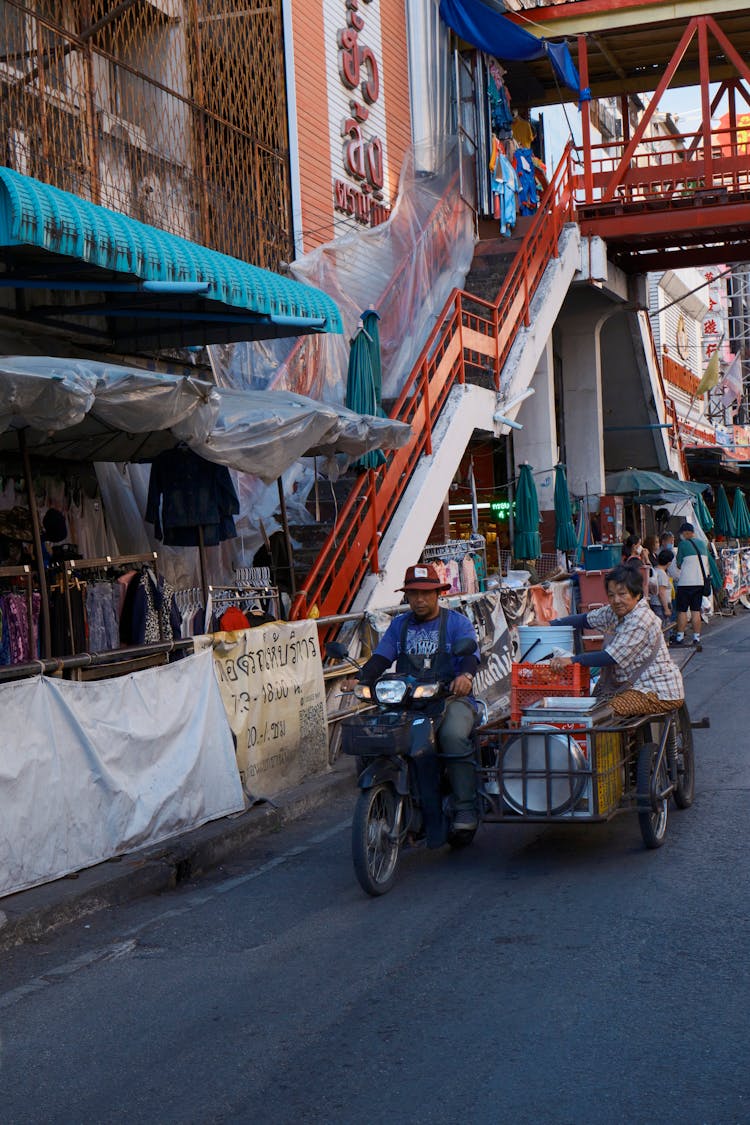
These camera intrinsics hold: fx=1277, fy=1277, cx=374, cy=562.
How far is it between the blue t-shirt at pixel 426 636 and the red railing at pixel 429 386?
4084 millimetres

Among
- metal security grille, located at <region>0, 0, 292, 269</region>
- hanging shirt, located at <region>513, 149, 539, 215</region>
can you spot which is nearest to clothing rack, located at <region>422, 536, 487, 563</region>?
metal security grille, located at <region>0, 0, 292, 269</region>

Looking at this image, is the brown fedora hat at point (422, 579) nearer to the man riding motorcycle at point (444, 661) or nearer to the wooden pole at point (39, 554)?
the man riding motorcycle at point (444, 661)

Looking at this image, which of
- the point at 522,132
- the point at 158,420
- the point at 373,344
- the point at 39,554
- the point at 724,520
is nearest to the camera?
the point at 39,554

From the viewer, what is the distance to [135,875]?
7.28 m

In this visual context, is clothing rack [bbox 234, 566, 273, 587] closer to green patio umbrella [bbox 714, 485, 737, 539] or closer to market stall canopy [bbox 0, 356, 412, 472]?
market stall canopy [bbox 0, 356, 412, 472]

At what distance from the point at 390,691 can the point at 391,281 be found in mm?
12380

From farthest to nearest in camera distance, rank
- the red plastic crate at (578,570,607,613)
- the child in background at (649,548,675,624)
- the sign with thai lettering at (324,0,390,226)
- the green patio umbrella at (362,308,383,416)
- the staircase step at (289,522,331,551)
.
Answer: the child in background at (649,548,675,624) → the sign with thai lettering at (324,0,390,226) → the red plastic crate at (578,570,607,613) → the staircase step at (289,522,331,551) → the green patio umbrella at (362,308,383,416)

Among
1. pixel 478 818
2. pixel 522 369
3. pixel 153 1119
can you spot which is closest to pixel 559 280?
pixel 522 369

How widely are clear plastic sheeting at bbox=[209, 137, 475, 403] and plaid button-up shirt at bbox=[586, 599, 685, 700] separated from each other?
7532 mm

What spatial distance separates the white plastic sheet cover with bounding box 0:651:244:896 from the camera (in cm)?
693

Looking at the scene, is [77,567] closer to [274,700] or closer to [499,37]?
[274,700]

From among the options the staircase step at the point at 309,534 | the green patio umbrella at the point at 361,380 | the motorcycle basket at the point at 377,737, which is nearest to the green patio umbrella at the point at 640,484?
the staircase step at the point at 309,534

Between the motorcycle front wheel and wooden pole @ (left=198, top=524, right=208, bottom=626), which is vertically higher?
wooden pole @ (left=198, top=524, right=208, bottom=626)

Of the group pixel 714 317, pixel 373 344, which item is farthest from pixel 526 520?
pixel 714 317
